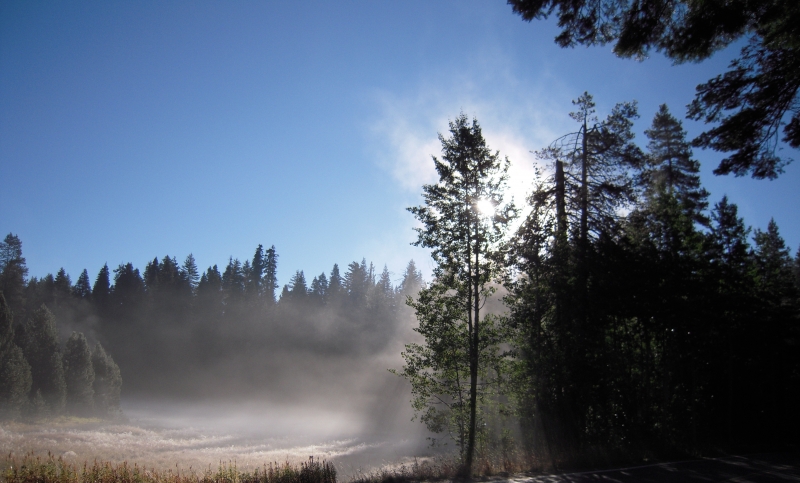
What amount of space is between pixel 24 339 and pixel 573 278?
58.0m

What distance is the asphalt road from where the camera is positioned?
30.5 ft

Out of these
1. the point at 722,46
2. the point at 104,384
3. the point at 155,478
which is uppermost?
the point at 722,46

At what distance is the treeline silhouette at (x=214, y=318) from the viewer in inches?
3007

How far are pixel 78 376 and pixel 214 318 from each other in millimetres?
33539

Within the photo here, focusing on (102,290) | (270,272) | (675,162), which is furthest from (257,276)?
(675,162)

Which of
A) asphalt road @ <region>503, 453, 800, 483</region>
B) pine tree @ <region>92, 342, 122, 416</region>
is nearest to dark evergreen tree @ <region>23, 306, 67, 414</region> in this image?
pine tree @ <region>92, 342, 122, 416</region>

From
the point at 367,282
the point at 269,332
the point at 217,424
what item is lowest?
the point at 217,424

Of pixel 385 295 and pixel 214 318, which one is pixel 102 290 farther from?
pixel 385 295

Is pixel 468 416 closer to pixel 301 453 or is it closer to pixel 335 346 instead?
pixel 301 453

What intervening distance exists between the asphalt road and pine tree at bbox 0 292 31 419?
172ft

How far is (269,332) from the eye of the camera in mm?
79688

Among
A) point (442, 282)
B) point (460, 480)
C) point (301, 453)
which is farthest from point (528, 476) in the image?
point (301, 453)

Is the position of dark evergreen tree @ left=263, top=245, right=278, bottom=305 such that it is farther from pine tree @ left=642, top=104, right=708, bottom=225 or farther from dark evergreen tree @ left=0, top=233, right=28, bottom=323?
pine tree @ left=642, top=104, right=708, bottom=225

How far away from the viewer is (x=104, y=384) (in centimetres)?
5391
